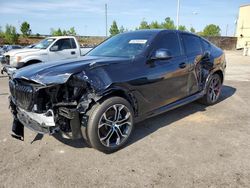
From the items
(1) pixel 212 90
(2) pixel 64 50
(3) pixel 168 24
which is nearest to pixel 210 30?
(3) pixel 168 24

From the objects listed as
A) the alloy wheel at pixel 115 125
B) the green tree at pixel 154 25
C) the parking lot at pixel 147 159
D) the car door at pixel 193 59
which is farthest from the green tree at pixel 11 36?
the alloy wheel at pixel 115 125

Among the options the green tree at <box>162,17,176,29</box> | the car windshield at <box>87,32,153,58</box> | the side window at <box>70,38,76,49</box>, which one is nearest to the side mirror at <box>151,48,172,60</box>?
the car windshield at <box>87,32,153,58</box>

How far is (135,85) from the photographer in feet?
12.2

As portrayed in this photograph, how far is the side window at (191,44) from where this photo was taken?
193 inches

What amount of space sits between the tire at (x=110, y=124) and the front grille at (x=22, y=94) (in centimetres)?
81

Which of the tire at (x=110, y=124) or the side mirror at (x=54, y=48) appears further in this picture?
the side mirror at (x=54, y=48)

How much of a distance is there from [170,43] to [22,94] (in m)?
2.72

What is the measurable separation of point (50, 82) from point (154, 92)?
1729 millimetres

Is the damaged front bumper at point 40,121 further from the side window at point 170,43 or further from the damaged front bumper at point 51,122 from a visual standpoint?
the side window at point 170,43

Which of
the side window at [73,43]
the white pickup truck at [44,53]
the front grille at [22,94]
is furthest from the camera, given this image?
the side window at [73,43]

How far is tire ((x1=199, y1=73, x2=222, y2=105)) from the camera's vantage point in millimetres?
5659

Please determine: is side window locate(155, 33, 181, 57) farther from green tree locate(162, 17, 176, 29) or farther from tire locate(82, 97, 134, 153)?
green tree locate(162, 17, 176, 29)

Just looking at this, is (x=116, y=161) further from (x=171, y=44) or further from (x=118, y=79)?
(x=171, y=44)

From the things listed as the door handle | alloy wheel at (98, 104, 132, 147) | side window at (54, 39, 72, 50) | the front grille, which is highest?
side window at (54, 39, 72, 50)
